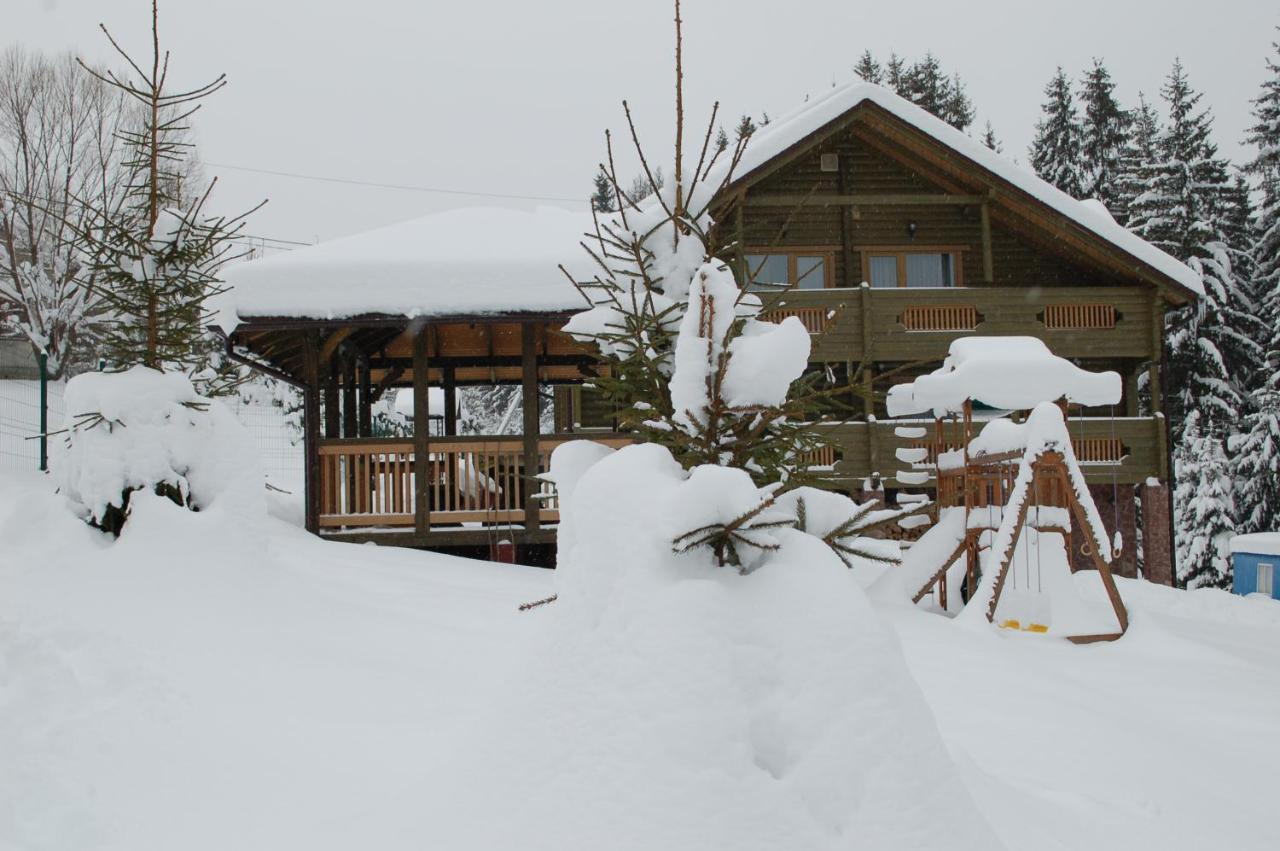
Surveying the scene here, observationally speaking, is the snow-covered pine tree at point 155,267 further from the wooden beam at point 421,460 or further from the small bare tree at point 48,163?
the small bare tree at point 48,163

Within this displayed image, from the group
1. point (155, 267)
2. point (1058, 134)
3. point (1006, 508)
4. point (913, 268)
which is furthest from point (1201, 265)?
point (155, 267)

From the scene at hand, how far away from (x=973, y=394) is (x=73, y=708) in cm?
747

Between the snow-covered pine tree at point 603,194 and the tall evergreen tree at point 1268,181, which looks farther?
the snow-covered pine tree at point 603,194

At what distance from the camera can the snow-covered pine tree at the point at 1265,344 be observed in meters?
23.9

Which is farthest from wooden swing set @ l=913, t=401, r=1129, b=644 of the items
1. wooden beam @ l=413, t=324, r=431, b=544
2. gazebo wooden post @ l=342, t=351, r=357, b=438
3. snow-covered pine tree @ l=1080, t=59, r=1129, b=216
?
snow-covered pine tree @ l=1080, t=59, r=1129, b=216

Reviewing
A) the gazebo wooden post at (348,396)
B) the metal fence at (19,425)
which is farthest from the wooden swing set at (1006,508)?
the metal fence at (19,425)

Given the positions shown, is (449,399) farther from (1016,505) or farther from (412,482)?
(1016,505)

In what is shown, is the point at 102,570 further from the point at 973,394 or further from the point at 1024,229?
A: the point at 1024,229

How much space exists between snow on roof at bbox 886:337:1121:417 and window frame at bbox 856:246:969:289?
29.9ft

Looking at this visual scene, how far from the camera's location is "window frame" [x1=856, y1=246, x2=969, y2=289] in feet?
58.2

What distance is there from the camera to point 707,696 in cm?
257

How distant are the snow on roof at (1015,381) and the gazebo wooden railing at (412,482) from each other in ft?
14.0

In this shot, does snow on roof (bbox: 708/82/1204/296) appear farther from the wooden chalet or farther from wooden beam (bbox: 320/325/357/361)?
wooden beam (bbox: 320/325/357/361)

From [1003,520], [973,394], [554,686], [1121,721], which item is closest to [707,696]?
[554,686]
